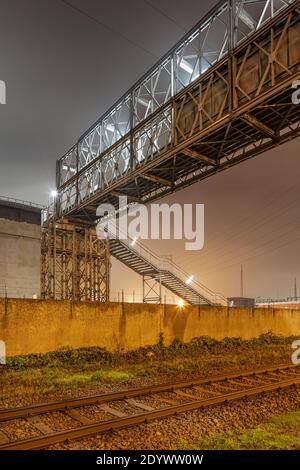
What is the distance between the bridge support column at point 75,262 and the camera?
995 inches

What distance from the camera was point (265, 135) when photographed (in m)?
14.5

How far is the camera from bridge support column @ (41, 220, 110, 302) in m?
25.3

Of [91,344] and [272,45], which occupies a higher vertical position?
[272,45]

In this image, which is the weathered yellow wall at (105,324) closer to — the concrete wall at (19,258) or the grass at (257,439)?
the concrete wall at (19,258)

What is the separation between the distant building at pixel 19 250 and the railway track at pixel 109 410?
13.1 metres

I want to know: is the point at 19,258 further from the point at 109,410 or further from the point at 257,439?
the point at 257,439

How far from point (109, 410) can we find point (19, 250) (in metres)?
15.2

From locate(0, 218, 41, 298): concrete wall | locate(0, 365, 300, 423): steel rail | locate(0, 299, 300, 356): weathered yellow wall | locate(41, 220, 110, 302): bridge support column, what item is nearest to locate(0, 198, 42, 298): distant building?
locate(0, 218, 41, 298): concrete wall

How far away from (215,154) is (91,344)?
9.17m

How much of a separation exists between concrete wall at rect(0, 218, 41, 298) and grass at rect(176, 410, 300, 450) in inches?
646

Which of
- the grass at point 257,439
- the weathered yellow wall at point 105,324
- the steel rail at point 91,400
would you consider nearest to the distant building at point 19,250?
the weathered yellow wall at point 105,324

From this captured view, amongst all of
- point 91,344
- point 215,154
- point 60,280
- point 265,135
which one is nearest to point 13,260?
point 60,280

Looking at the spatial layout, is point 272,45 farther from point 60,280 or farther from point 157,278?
point 60,280

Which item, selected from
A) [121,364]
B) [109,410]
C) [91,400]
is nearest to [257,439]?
[109,410]
